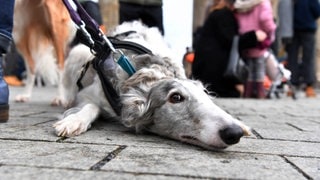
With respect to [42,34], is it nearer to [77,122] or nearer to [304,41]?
[77,122]

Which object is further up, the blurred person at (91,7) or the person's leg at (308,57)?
the blurred person at (91,7)

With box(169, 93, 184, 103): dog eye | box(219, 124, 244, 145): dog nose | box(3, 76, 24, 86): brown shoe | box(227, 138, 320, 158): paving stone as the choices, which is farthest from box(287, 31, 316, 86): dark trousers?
box(219, 124, 244, 145): dog nose

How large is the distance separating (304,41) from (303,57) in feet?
1.30

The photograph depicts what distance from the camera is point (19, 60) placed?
10.8 m

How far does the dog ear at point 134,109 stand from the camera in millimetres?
2832

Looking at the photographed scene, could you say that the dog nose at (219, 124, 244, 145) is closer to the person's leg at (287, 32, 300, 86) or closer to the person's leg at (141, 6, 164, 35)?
the person's leg at (141, 6, 164, 35)

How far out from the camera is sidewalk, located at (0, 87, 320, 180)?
178 cm

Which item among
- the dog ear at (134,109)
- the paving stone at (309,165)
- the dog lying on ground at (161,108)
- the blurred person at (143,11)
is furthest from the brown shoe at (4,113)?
the blurred person at (143,11)

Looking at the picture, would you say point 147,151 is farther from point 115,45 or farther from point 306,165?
point 115,45

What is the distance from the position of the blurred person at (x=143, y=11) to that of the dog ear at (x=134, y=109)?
255 cm

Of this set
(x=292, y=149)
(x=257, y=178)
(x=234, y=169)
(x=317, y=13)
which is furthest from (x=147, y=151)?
(x=317, y=13)

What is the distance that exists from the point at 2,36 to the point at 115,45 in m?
0.76

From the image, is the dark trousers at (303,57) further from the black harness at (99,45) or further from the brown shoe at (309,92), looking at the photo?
the black harness at (99,45)

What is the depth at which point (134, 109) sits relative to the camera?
9.33 feet
